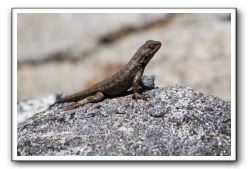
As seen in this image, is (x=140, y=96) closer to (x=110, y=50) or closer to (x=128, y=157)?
(x=128, y=157)

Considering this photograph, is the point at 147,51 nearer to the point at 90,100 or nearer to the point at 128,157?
the point at 90,100

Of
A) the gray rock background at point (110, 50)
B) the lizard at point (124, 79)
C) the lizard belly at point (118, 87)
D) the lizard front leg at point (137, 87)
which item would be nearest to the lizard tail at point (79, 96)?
the lizard at point (124, 79)

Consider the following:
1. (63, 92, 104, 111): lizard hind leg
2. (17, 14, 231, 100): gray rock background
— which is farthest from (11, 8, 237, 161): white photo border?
(17, 14, 231, 100): gray rock background

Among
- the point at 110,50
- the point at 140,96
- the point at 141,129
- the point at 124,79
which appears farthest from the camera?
the point at 110,50

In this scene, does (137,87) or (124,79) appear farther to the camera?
(124,79)

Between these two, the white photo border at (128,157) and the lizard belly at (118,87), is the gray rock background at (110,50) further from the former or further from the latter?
the lizard belly at (118,87)

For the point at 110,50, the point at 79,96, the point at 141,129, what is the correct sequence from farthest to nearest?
the point at 110,50
the point at 79,96
the point at 141,129

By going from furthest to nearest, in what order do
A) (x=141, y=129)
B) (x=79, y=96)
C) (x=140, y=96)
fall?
(x=79, y=96) < (x=140, y=96) < (x=141, y=129)

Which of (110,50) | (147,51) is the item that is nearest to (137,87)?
(147,51)

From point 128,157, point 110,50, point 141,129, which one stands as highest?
point 110,50

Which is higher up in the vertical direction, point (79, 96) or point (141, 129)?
point (79, 96)

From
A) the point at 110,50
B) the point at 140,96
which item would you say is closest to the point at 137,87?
the point at 140,96
